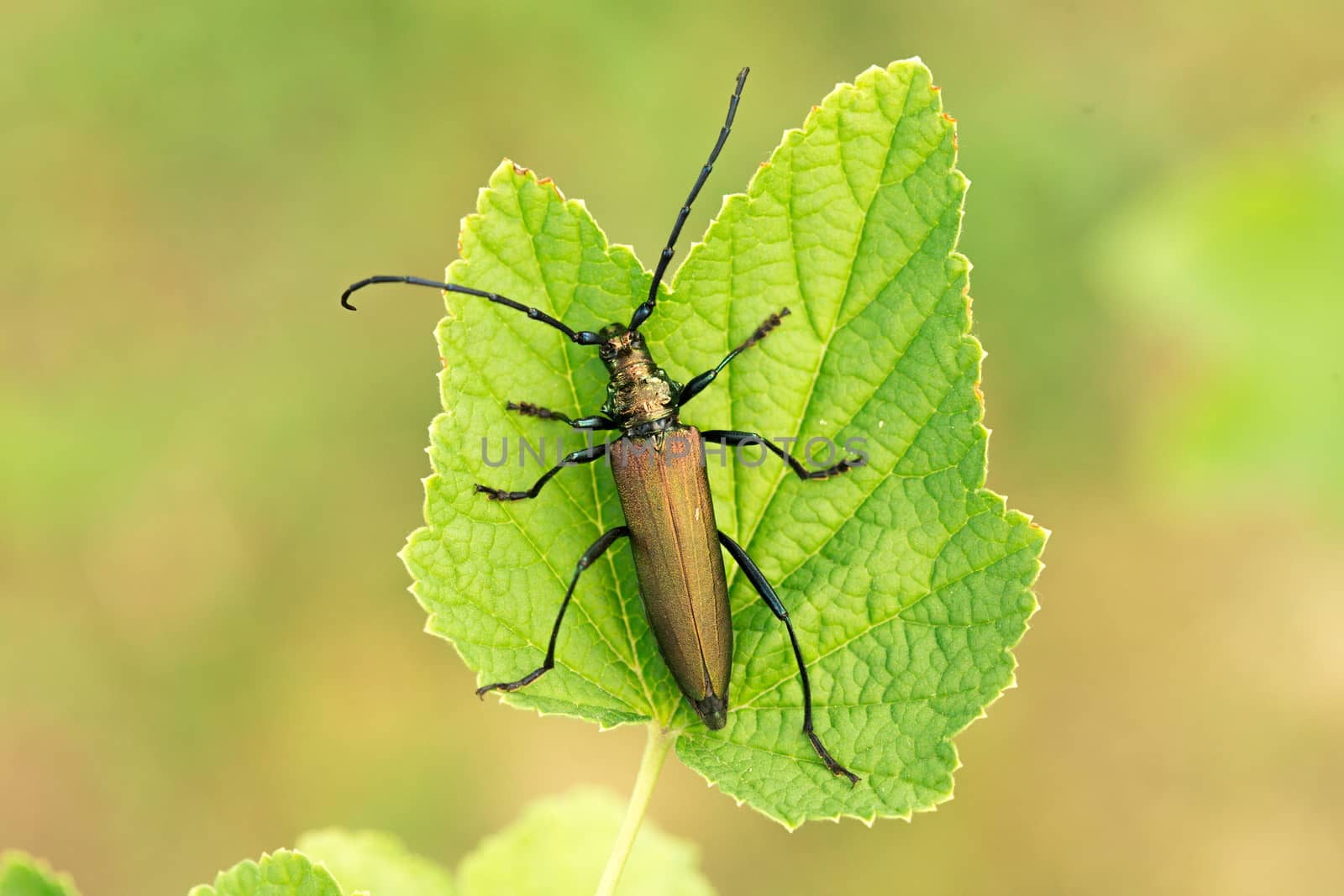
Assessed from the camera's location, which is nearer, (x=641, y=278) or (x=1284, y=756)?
(x=641, y=278)

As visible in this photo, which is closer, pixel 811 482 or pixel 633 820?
pixel 633 820

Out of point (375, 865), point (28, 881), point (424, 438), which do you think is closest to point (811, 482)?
point (375, 865)

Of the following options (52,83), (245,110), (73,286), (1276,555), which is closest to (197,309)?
(73,286)

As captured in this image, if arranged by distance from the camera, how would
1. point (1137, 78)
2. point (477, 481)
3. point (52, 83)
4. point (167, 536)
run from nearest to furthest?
point (477, 481), point (167, 536), point (52, 83), point (1137, 78)

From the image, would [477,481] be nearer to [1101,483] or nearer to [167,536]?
[167,536]

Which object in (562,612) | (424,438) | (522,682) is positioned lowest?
(522,682)

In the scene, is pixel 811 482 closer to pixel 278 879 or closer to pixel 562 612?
pixel 562 612

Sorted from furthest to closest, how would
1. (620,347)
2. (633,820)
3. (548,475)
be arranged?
1. (620,347)
2. (548,475)
3. (633,820)

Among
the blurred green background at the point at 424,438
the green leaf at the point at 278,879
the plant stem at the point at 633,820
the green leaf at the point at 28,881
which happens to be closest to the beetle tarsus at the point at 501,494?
the plant stem at the point at 633,820
